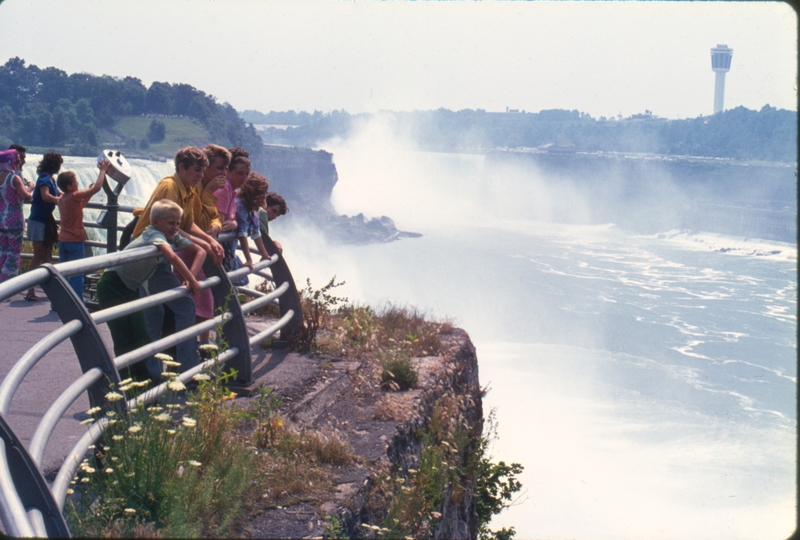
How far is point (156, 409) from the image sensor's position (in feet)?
10.8

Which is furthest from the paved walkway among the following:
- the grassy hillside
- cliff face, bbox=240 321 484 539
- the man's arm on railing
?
the grassy hillside

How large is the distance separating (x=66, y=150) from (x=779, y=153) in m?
179

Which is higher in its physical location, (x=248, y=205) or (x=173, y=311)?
(x=248, y=205)

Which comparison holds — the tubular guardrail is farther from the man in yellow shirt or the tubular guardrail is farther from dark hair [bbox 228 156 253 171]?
dark hair [bbox 228 156 253 171]

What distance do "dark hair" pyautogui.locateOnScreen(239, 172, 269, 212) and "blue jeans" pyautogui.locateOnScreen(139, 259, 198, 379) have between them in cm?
125

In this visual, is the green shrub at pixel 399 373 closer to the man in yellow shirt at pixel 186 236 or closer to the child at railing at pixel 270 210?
the child at railing at pixel 270 210

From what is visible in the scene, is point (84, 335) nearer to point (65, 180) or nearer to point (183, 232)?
point (183, 232)

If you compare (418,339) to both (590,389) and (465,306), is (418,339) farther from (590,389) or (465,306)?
(465,306)

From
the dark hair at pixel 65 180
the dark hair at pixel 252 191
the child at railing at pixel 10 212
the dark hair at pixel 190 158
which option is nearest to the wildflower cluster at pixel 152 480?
the dark hair at pixel 190 158

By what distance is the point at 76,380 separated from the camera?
3312 mm

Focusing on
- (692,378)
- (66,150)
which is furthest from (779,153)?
(66,150)

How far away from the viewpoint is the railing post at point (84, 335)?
10.2 feet

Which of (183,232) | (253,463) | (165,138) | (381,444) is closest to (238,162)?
(183,232)

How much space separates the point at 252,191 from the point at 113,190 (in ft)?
13.1
